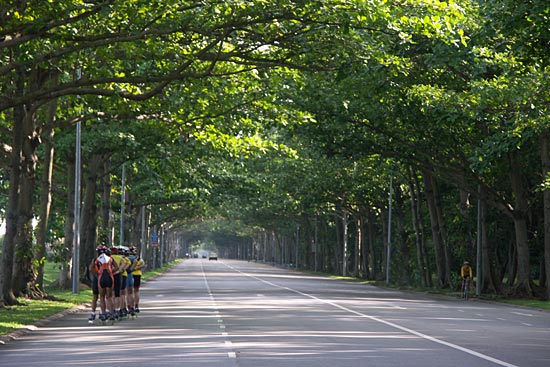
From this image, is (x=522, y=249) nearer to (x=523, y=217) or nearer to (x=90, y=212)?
(x=523, y=217)

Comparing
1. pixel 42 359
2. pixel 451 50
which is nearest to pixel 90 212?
pixel 451 50

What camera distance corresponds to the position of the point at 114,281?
82.3ft

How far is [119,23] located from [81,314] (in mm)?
10083

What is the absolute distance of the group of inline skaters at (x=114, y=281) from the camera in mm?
24250

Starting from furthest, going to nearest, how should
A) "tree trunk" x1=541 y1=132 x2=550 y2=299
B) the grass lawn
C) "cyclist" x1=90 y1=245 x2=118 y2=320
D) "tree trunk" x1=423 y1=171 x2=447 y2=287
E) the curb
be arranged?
"tree trunk" x1=423 y1=171 x2=447 y2=287, "tree trunk" x1=541 y1=132 x2=550 y2=299, "cyclist" x1=90 y1=245 x2=118 y2=320, the grass lawn, the curb

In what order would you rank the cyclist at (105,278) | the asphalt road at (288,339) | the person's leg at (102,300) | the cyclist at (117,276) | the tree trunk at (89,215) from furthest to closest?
the tree trunk at (89,215) < the cyclist at (117,276) < the person's leg at (102,300) < the cyclist at (105,278) < the asphalt road at (288,339)

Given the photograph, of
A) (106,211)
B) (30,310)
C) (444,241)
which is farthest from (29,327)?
(444,241)

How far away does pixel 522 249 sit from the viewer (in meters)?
45.9

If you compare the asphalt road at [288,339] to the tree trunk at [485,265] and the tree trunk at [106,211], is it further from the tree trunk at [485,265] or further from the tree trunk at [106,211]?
the tree trunk at [106,211]

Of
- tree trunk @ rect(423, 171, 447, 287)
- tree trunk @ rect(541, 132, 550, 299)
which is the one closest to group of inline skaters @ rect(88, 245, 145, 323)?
tree trunk @ rect(541, 132, 550, 299)

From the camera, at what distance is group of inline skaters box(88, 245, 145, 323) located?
24250 millimetres

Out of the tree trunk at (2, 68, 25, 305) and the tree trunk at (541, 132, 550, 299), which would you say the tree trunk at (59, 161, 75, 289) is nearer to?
the tree trunk at (2, 68, 25, 305)

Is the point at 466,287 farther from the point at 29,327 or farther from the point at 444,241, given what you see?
the point at 29,327

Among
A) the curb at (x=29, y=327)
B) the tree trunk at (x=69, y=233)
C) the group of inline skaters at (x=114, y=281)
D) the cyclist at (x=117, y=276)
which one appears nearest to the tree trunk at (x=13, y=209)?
the curb at (x=29, y=327)
